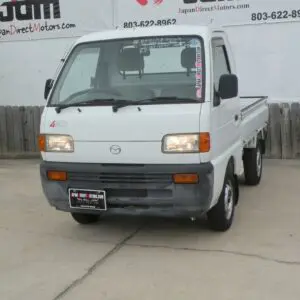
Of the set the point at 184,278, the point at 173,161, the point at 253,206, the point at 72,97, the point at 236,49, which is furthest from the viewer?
the point at 236,49

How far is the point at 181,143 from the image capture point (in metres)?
4.68

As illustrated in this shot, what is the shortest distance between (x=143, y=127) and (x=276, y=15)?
227 inches

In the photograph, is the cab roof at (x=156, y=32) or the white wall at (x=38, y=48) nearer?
the cab roof at (x=156, y=32)

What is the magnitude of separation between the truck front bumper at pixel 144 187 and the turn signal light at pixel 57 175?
0.03m

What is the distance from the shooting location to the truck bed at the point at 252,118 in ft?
20.9

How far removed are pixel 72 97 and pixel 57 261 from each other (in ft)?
5.39

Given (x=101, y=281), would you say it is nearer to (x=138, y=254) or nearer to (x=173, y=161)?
(x=138, y=254)

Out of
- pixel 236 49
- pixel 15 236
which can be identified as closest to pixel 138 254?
pixel 15 236

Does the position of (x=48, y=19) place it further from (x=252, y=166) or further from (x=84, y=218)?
(x=84, y=218)

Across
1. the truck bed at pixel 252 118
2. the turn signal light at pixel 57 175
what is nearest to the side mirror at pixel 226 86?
the truck bed at pixel 252 118

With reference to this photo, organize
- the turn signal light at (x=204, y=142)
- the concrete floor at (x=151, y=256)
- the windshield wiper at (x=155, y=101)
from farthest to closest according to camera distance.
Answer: the windshield wiper at (x=155, y=101)
the turn signal light at (x=204, y=142)
the concrete floor at (x=151, y=256)

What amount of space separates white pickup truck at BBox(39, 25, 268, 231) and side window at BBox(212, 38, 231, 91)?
0.05 feet

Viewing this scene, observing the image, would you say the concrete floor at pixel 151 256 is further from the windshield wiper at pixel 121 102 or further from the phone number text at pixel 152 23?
the phone number text at pixel 152 23

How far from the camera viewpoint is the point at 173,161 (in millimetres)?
4699
